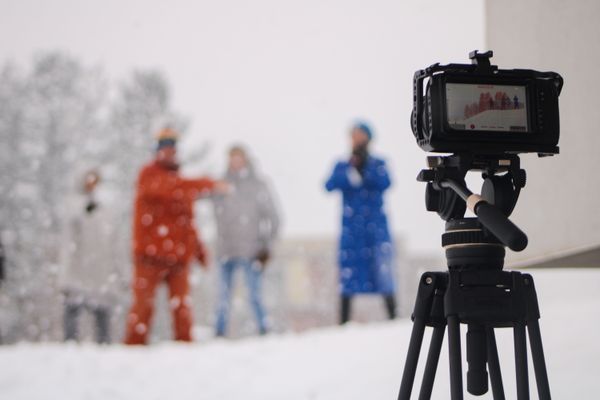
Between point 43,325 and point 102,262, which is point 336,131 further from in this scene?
point 102,262

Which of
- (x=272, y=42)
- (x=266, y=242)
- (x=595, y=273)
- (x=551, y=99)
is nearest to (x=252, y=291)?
(x=266, y=242)

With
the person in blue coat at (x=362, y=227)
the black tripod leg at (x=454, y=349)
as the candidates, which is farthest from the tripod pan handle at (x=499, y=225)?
the person in blue coat at (x=362, y=227)

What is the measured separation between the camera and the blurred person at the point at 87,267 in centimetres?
477

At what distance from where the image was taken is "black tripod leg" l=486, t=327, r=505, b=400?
4.36 ft

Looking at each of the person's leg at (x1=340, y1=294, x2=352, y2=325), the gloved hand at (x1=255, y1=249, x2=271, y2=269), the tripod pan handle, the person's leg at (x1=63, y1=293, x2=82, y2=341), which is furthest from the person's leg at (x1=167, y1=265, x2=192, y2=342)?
the tripod pan handle

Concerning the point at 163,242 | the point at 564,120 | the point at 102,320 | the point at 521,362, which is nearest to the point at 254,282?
the point at 163,242

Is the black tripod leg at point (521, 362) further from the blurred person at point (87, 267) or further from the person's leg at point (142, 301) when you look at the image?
the blurred person at point (87, 267)

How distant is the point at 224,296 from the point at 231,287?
12 centimetres

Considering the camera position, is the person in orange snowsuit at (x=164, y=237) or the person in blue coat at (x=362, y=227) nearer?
the person in blue coat at (x=362, y=227)

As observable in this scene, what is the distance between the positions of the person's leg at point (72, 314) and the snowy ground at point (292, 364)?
0.86 meters

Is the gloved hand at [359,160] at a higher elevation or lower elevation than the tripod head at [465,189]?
higher

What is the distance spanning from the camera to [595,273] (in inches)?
140

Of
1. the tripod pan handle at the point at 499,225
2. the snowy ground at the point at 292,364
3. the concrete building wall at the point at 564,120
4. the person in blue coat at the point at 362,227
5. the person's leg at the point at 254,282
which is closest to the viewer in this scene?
the tripod pan handle at the point at 499,225

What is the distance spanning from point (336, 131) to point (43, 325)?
14.5 ft
